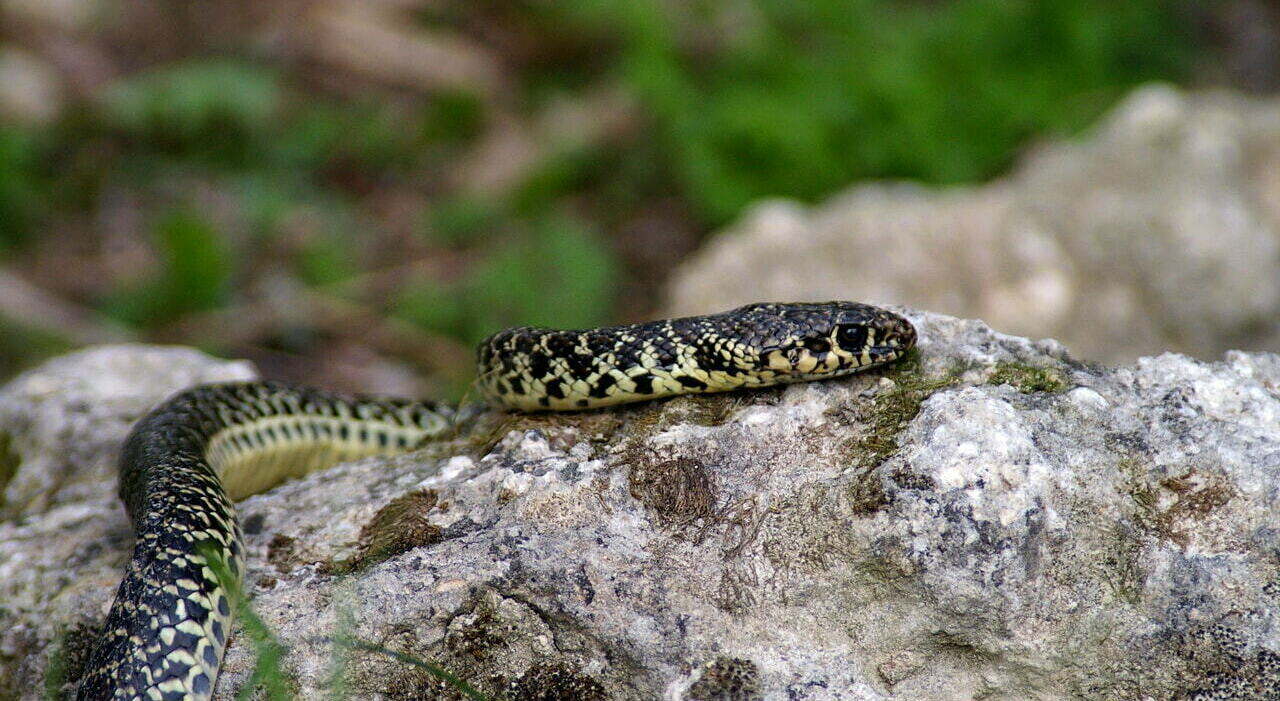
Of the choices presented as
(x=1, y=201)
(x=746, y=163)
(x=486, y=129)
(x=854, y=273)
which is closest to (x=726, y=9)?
(x=746, y=163)

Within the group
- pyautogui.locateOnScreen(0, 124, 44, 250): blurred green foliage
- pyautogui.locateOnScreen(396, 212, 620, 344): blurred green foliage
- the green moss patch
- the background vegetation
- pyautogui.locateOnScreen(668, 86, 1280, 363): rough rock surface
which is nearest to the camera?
the green moss patch

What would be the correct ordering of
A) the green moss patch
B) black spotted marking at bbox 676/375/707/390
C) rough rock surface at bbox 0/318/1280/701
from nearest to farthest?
rough rock surface at bbox 0/318/1280/701
the green moss patch
black spotted marking at bbox 676/375/707/390

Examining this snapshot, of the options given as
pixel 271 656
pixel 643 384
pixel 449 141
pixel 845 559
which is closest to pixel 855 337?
pixel 643 384

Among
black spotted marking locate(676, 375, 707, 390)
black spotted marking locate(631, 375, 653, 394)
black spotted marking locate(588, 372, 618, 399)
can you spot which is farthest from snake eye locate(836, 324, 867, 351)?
black spotted marking locate(588, 372, 618, 399)

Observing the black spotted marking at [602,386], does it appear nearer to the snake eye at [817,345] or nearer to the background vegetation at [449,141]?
the snake eye at [817,345]

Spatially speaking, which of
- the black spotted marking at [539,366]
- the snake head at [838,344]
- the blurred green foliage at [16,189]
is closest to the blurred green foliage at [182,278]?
the blurred green foliage at [16,189]

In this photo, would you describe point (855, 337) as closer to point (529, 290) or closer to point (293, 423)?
point (293, 423)

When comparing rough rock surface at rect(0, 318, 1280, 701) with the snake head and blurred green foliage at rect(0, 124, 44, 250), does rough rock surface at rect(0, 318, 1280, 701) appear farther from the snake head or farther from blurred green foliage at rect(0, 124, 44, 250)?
blurred green foliage at rect(0, 124, 44, 250)
